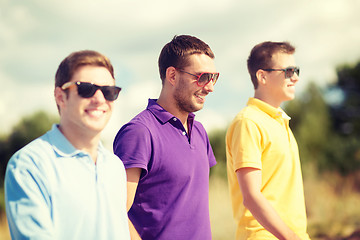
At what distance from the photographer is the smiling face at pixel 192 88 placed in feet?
12.0

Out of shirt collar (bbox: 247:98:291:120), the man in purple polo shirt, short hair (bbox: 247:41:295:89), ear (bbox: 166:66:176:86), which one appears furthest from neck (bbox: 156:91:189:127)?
short hair (bbox: 247:41:295:89)

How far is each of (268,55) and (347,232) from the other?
23.7ft

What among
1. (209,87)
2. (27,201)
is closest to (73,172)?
(27,201)

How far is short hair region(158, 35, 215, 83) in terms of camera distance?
378cm

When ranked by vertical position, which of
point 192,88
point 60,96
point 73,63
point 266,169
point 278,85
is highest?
point 73,63

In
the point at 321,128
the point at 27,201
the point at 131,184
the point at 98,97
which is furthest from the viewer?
the point at 321,128

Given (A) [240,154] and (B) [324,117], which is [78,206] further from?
(B) [324,117]

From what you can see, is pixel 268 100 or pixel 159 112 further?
pixel 268 100

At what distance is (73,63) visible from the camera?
2553mm

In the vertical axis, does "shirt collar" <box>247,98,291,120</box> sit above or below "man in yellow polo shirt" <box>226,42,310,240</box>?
above

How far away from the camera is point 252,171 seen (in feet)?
12.2

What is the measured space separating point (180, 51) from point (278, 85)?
1.06m

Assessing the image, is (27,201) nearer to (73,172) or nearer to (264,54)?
(73,172)

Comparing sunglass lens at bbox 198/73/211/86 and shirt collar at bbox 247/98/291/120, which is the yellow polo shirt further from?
sunglass lens at bbox 198/73/211/86
